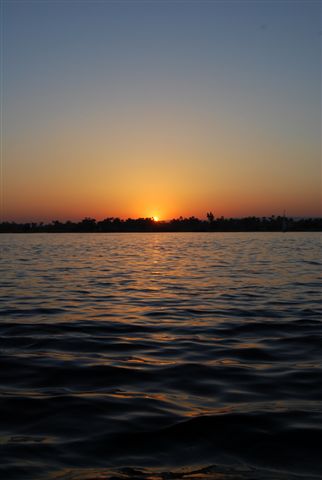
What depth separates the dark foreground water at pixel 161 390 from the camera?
16.0ft

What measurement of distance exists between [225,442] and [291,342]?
17.4 ft

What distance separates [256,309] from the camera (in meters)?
14.5

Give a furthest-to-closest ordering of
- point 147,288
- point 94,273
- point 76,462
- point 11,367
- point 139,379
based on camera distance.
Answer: point 94,273
point 147,288
point 11,367
point 139,379
point 76,462

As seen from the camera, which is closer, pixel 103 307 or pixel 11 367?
pixel 11 367

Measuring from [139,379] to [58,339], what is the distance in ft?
11.4

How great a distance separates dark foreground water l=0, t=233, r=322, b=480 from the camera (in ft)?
16.0

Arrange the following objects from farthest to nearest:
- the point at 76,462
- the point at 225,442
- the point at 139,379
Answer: the point at 139,379, the point at 225,442, the point at 76,462

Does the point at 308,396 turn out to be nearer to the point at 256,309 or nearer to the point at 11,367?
the point at 11,367

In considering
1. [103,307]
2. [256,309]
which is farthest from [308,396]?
[103,307]

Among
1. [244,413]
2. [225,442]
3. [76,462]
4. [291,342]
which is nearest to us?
[76,462]

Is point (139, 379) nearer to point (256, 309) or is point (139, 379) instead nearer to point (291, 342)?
point (291, 342)

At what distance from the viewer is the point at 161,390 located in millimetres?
7125

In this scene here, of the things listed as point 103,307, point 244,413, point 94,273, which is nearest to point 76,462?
point 244,413

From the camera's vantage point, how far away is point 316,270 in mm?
27156
